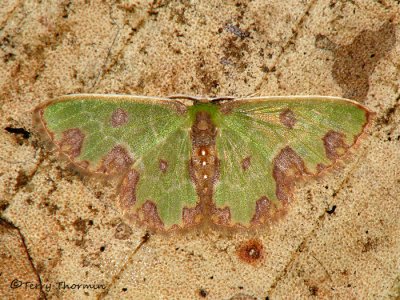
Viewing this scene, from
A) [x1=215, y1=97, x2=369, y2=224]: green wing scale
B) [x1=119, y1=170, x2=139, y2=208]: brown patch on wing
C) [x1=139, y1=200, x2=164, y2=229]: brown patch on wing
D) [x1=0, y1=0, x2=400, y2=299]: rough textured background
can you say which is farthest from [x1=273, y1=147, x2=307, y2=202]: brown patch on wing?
[x1=119, y1=170, x2=139, y2=208]: brown patch on wing

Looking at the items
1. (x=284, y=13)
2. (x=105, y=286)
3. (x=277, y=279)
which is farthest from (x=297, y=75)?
(x=105, y=286)

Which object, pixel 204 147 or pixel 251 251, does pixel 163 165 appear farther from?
pixel 251 251

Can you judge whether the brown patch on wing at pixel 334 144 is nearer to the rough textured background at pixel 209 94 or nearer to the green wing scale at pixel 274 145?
the green wing scale at pixel 274 145

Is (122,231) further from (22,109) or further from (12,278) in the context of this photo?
(22,109)

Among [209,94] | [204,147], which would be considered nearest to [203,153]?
[204,147]

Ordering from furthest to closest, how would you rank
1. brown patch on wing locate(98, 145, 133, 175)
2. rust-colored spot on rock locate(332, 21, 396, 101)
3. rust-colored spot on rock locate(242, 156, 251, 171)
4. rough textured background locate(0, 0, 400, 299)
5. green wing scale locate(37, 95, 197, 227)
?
rust-colored spot on rock locate(332, 21, 396, 101) < rough textured background locate(0, 0, 400, 299) < rust-colored spot on rock locate(242, 156, 251, 171) < brown patch on wing locate(98, 145, 133, 175) < green wing scale locate(37, 95, 197, 227)

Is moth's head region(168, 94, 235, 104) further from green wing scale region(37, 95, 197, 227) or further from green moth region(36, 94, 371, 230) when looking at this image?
green wing scale region(37, 95, 197, 227)

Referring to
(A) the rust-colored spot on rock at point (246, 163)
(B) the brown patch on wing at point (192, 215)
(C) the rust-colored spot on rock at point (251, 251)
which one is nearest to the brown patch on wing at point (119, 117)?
(B) the brown patch on wing at point (192, 215)
